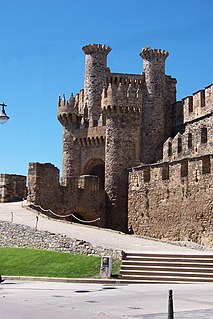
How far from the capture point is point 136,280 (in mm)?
16406

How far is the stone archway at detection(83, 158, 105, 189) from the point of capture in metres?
42.2

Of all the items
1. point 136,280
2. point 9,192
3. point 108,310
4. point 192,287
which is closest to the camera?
point 108,310

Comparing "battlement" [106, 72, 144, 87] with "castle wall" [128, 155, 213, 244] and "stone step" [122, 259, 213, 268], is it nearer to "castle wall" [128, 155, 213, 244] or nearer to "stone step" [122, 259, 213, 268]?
"castle wall" [128, 155, 213, 244]

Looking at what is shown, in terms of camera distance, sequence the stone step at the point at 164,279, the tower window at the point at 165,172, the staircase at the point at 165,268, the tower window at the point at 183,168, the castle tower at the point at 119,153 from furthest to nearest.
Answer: the castle tower at the point at 119,153, the tower window at the point at 165,172, the tower window at the point at 183,168, the staircase at the point at 165,268, the stone step at the point at 164,279

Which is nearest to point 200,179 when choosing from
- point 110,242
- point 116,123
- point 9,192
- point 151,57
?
point 110,242

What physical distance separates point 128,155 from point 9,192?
795 centimetres

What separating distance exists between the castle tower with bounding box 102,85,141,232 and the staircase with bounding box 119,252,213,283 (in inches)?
764

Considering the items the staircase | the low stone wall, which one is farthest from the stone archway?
the staircase

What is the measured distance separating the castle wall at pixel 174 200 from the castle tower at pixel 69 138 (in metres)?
8.29

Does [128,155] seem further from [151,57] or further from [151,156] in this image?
[151,57]

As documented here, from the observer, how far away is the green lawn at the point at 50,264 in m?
17.4

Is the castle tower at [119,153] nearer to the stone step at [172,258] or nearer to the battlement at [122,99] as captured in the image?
the battlement at [122,99]

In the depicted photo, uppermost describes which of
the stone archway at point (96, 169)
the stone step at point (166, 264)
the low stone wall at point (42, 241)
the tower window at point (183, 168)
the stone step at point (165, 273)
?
the stone archway at point (96, 169)

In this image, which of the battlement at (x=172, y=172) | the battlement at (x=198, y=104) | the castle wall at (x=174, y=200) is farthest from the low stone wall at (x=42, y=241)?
the battlement at (x=198, y=104)
